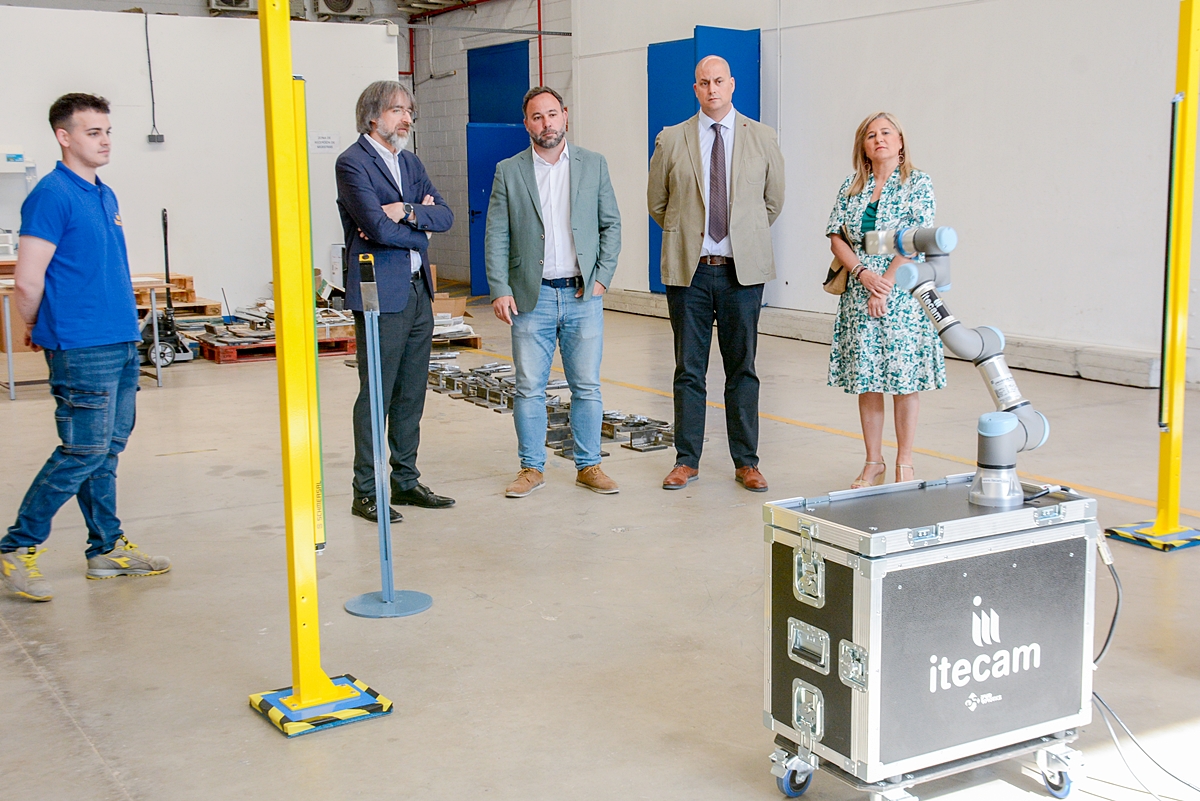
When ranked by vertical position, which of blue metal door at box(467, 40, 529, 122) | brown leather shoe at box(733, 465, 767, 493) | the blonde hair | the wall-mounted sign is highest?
blue metal door at box(467, 40, 529, 122)

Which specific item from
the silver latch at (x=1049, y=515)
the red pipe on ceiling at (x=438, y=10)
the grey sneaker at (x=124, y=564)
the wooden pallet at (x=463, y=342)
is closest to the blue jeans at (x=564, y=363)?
the grey sneaker at (x=124, y=564)

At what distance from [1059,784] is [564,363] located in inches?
124

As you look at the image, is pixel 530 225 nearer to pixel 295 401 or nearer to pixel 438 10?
pixel 295 401

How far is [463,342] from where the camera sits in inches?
424

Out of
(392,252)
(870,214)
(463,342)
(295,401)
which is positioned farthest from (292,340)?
(463,342)

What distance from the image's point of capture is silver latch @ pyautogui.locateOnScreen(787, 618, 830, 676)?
2.47 m

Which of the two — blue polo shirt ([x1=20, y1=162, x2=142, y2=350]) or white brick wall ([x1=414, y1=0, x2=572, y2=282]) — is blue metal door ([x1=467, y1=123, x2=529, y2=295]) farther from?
blue polo shirt ([x1=20, y1=162, x2=142, y2=350])

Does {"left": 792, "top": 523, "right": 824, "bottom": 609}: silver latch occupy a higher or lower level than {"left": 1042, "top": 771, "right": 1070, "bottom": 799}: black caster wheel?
higher

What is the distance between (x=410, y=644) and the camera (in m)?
3.61

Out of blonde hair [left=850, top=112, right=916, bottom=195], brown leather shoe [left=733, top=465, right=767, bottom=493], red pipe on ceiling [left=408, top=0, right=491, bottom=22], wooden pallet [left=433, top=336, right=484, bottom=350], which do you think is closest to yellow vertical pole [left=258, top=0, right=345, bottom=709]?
brown leather shoe [left=733, top=465, right=767, bottom=493]

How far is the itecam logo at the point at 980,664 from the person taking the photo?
8.00ft

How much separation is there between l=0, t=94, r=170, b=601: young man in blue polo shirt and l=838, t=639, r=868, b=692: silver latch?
2690mm

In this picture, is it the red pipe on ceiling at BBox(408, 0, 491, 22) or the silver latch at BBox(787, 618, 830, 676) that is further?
the red pipe on ceiling at BBox(408, 0, 491, 22)

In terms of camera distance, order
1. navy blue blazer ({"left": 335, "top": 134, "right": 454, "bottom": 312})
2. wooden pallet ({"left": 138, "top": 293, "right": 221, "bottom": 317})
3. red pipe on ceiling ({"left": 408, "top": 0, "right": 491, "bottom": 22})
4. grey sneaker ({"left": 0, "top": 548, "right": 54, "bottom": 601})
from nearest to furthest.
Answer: grey sneaker ({"left": 0, "top": 548, "right": 54, "bottom": 601}), navy blue blazer ({"left": 335, "top": 134, "right": 454, "bottom": 312}), wooden pallet ({"left": 138, "top": 293, "right": 221, "bottom": 317}), red pipe on ceiling ({"left": 408, "top": 0, "right": 491, "bottom": 22})
